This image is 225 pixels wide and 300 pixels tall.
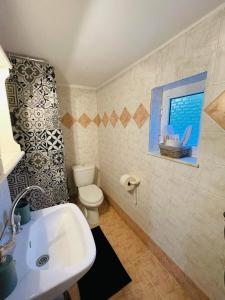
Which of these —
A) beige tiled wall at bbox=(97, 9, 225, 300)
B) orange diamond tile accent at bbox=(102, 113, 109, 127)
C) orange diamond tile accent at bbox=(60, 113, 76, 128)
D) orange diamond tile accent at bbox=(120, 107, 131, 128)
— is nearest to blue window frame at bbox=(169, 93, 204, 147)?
beige tiled wall at bbox=(97, 9, 225, 300)

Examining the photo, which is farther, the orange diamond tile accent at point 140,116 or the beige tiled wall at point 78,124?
the beige tiled wall at point 78,124

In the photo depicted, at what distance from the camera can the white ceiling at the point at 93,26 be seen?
0.74 metres

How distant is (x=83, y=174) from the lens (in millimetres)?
2174

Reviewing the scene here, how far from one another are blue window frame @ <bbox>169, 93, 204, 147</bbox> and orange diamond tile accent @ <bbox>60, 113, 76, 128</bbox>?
1484mm

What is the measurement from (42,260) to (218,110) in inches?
54.7

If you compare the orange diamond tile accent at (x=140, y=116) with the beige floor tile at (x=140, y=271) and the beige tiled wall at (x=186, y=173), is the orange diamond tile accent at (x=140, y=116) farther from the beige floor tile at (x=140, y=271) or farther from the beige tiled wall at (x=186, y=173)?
the beige floor tile at (x=140, y=271)

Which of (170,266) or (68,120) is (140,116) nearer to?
(68,120)

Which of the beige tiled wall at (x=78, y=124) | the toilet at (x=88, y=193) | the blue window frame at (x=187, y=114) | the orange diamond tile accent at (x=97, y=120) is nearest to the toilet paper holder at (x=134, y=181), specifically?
the toilet at (x=88, y=193)

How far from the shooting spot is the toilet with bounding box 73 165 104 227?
1.83 m

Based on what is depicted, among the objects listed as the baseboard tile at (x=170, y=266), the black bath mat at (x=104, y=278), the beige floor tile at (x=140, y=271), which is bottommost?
the black bath mat at (x=104, y=278)

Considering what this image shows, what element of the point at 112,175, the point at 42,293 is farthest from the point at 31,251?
the point at 112,175

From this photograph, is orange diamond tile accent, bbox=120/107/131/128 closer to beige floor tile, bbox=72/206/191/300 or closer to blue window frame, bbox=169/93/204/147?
blue window frame, bbox=169/93/204/147

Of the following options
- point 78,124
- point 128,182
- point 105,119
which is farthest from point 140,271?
point 78,124

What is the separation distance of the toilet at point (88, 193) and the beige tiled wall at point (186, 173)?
51 centimetres
